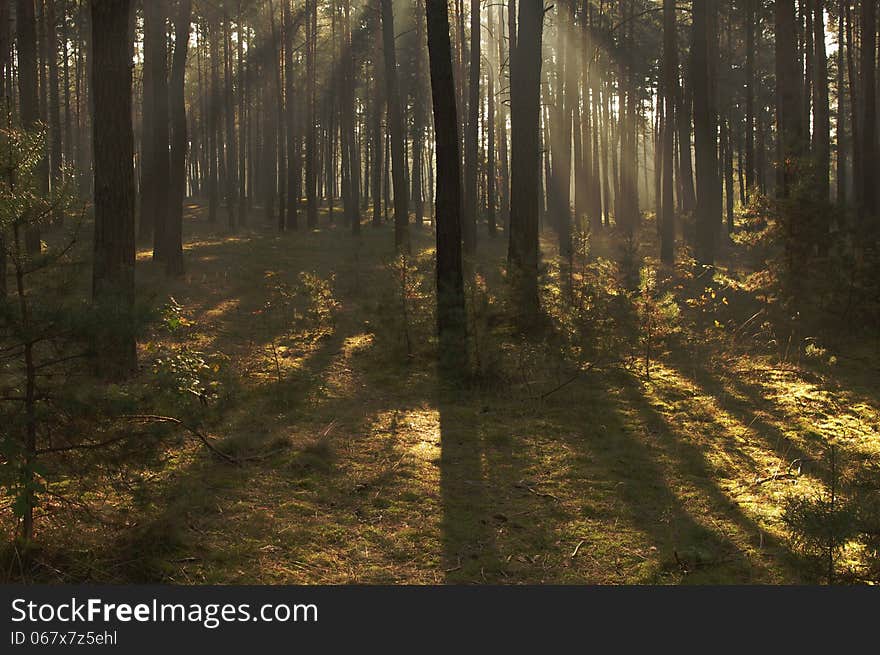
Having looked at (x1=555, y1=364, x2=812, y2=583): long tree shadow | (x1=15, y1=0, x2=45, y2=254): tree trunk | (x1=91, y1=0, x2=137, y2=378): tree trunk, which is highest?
(x1=15, y1=0, x2=45, y2=254): tree trunk

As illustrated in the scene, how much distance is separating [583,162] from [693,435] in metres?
24.5

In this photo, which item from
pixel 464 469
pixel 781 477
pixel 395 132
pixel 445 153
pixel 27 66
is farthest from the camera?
pixel 395 132

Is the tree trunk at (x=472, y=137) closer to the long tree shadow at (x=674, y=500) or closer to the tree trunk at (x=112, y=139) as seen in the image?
the tree trunk at (x=112, y=139)

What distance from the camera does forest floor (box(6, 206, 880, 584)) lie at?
4570 mm

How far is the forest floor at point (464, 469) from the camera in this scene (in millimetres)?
4570

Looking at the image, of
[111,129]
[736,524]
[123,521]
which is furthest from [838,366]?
[111,129]

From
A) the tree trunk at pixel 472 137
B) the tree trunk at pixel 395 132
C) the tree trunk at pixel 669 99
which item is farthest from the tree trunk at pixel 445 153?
the tree trunk at pixel 669 99

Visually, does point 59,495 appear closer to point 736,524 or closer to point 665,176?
point 736,524

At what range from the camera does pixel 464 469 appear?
21.3 feet

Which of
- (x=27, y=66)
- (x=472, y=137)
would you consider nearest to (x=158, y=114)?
(x=27, y=66)

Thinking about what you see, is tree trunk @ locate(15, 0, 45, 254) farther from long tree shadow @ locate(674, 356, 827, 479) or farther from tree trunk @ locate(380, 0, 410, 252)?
long tree shadow @ locate(674, 356, 827, 479)

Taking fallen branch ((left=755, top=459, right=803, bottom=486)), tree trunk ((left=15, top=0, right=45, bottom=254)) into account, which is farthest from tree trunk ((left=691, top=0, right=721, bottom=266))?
tree trunk ((left=15, top=0, right=45, bottom=254))

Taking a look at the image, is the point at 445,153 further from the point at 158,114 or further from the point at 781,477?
the point at 158,114

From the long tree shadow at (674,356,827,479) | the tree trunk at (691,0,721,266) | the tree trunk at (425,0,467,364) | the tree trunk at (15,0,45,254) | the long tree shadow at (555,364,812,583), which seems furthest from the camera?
the tree trunk at (691,0,721,266)
